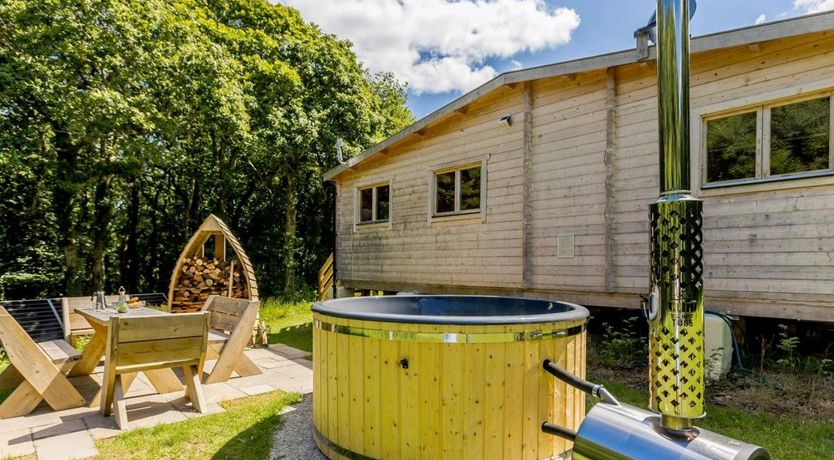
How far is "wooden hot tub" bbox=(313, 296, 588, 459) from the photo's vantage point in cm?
277

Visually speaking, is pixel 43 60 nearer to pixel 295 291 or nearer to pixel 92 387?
pixel 92 387

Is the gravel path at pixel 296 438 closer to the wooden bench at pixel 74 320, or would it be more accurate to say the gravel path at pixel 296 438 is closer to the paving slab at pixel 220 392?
the paving slab at pixel 220 392

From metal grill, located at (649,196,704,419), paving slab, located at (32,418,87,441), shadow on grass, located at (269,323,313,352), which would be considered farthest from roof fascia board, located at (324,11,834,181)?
paving slab, located at (32,418,87,441)

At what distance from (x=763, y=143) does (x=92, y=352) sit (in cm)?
776

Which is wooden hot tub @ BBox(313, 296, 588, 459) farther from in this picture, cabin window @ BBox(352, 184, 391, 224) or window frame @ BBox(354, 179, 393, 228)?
cabin window @ BBox(352, 184, 391, 224)

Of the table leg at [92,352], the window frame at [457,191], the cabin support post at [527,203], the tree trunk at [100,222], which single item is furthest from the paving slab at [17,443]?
the tree trunk at [100,222]

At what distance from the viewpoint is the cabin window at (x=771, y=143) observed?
4895mm

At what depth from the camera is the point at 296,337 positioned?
28.0 feet

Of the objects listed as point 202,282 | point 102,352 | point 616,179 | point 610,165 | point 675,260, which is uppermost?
point 610,165

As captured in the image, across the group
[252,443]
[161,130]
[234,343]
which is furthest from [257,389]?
[161,130]

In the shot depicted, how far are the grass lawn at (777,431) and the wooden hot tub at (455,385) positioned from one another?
172cm

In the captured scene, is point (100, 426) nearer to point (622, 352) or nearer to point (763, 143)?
point (622, 352)

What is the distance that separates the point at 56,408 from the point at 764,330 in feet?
27.3

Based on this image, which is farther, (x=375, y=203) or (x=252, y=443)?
(x=375, y=203)
